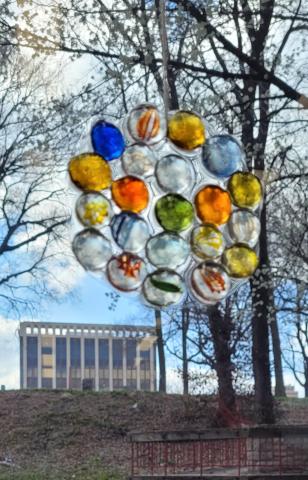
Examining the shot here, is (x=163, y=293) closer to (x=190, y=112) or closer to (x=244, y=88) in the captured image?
(x=190, y=112)

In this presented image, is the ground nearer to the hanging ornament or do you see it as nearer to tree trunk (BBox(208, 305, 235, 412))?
tree trunk (BBox(208, 305, 235, 412))

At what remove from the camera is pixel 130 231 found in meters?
3.29

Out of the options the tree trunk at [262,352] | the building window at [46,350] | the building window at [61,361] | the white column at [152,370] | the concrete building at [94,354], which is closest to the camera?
the tree trunk at [262,352]

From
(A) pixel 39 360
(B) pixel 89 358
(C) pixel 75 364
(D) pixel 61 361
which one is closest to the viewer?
(B) pixel 89 358

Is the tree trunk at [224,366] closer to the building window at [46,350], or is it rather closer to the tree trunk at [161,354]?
the tree trunk at [161,354]

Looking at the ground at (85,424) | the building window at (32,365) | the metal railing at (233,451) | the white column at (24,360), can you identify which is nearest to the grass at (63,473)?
the ground at (85,424)

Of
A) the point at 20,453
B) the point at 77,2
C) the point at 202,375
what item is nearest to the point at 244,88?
the point at 77,2

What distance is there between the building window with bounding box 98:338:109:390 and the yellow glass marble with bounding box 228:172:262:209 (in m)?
21.7

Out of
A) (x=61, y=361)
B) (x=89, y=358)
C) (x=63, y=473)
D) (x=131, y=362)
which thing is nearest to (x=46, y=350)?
(x=61, y=361)

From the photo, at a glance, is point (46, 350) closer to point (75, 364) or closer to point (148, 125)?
point (75, 364)

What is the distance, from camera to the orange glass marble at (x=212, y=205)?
331 cm

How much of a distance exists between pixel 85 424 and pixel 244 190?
545 inches

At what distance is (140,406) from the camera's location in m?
18.1

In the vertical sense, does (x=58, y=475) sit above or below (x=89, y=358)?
below
